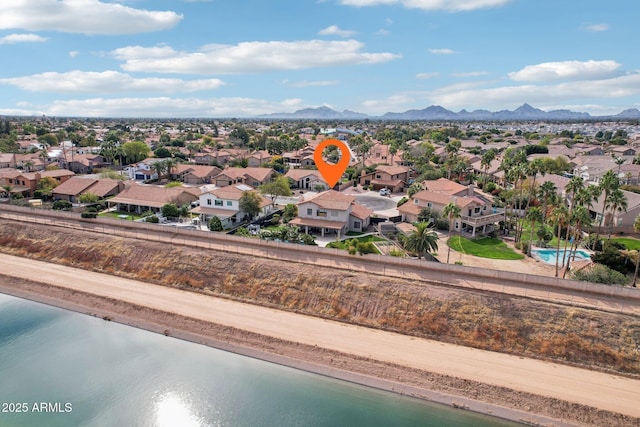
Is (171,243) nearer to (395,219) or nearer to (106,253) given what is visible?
(106,253)

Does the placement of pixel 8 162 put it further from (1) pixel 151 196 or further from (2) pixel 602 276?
(2) pixel 602 276

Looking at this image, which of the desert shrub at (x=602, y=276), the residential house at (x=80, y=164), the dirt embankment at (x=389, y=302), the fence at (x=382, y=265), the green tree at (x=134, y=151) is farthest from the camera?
the green tree at (x=134, y=151)

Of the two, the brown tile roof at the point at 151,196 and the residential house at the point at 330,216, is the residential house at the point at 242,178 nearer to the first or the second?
the brown tile roof at the point at 151,196

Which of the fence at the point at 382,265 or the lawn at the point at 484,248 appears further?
the lawn at the point at 484,248

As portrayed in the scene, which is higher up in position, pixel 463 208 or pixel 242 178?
pixel 242 178

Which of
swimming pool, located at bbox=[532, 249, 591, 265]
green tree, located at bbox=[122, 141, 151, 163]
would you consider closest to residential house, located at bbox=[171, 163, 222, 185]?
green tree, located at bbox=[122, 141, 151, 163]

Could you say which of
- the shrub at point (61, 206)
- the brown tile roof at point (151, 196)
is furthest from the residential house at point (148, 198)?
the shrub at point (61, 206)

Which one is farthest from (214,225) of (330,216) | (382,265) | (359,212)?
(382,265)

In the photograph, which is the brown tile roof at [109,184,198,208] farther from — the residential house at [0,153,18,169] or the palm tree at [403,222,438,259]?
the residential house at [0,153,18,169]
